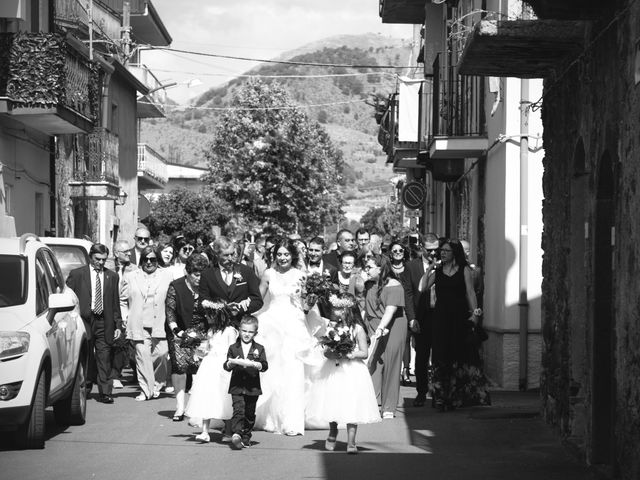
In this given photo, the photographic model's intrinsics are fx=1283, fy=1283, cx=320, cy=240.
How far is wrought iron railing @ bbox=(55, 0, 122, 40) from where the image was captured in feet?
109

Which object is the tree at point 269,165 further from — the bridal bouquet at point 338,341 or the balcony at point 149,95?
the bridal bouquet at point 338,341

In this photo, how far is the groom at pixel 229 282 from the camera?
13422mm

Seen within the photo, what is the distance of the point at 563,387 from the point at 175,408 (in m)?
4.89

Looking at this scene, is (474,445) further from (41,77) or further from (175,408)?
(41,77)

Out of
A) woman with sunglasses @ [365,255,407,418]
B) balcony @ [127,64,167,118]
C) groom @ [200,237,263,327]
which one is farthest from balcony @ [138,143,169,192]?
groom @ [200,237,263,327]

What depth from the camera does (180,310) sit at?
47.0ft

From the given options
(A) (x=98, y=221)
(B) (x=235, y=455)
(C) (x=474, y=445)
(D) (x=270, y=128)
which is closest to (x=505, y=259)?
(C) (x=474, y=445)

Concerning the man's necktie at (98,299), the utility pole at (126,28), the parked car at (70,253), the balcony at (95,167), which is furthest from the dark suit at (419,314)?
the utility pole at (126,28)

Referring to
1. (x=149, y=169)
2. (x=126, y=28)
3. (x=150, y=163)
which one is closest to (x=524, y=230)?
(x=126, y=28)

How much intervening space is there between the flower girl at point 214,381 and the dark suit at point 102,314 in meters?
3.43

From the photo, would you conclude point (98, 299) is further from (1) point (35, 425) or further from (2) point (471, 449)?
(2) point (471, 449)

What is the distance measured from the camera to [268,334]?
1358 cm

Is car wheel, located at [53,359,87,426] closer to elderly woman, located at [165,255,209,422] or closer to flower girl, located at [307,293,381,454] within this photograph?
elderly woman, located at [165,255,209,422]

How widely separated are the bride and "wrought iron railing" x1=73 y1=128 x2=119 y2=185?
18.3 m
